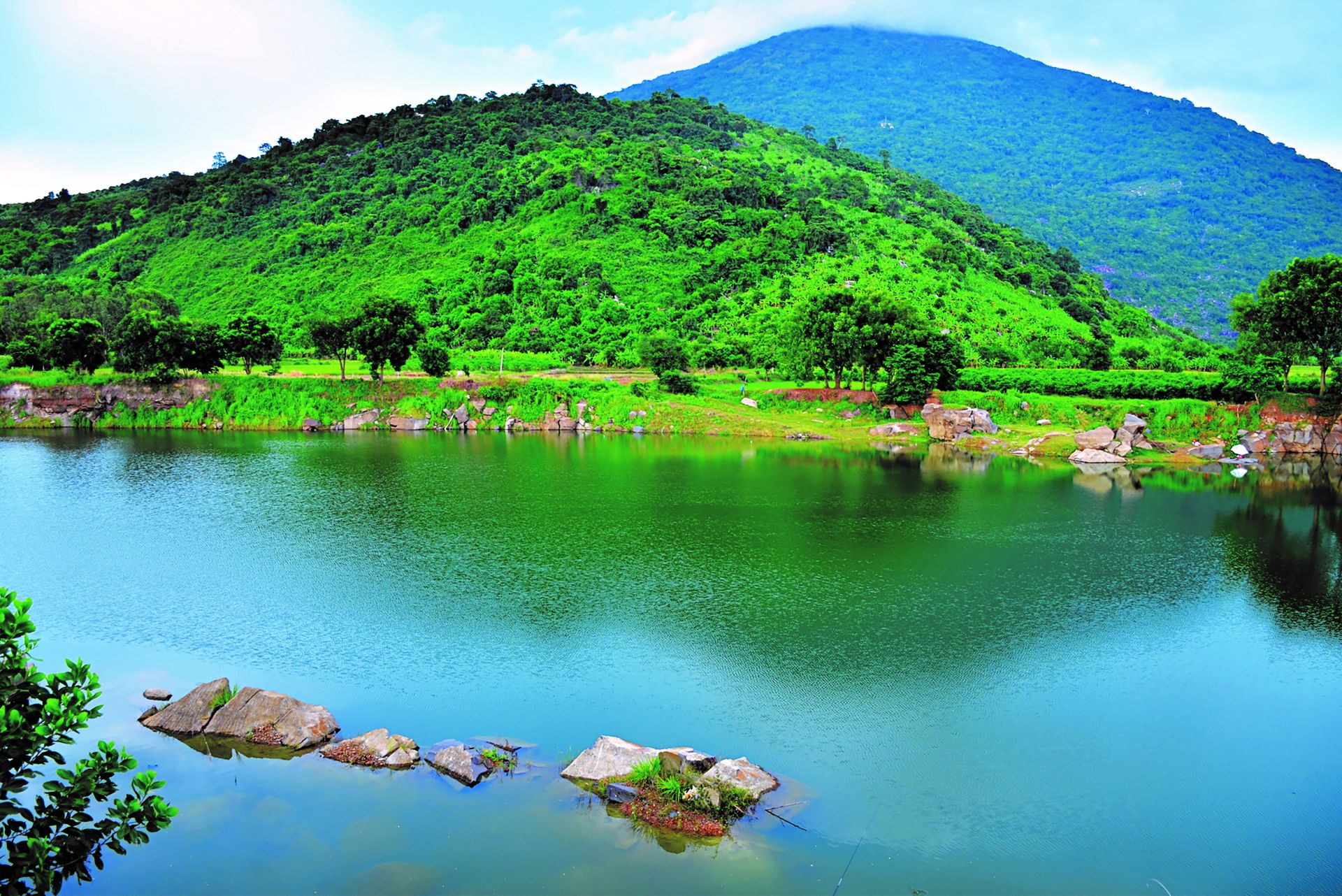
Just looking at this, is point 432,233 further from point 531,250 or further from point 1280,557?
point 1280,557

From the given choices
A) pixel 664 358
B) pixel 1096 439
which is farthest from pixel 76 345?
pixel 1096 439

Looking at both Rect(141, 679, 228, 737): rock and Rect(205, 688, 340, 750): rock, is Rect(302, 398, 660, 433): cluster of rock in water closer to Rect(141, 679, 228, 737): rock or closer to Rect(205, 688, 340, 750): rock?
Rect(141, 679, 228, 737): rock

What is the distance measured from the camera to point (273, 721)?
1778 centimetres

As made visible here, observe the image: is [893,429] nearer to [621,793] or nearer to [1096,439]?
[1096,439]

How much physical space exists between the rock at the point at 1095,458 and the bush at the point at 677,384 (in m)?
31.2

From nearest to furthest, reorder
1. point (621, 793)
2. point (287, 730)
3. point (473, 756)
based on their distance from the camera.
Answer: point (621, 793), point (473, 756), point (287, 730)

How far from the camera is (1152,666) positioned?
22.0 m

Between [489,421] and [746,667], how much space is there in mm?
56562

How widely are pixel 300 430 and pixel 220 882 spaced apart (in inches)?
2488

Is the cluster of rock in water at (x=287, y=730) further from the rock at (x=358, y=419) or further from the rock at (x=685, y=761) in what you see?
the rock at (x=358, y=419)

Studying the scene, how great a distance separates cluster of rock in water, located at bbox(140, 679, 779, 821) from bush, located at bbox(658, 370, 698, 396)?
58582mm

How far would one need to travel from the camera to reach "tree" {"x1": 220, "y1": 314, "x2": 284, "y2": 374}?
3078 inches

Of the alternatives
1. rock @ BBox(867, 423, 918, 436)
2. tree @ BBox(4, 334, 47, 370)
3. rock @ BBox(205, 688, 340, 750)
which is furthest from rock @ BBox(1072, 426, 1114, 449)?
tree @ BBox(4, 334, 47, 370)

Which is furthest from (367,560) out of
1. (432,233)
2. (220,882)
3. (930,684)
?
(432,233)
